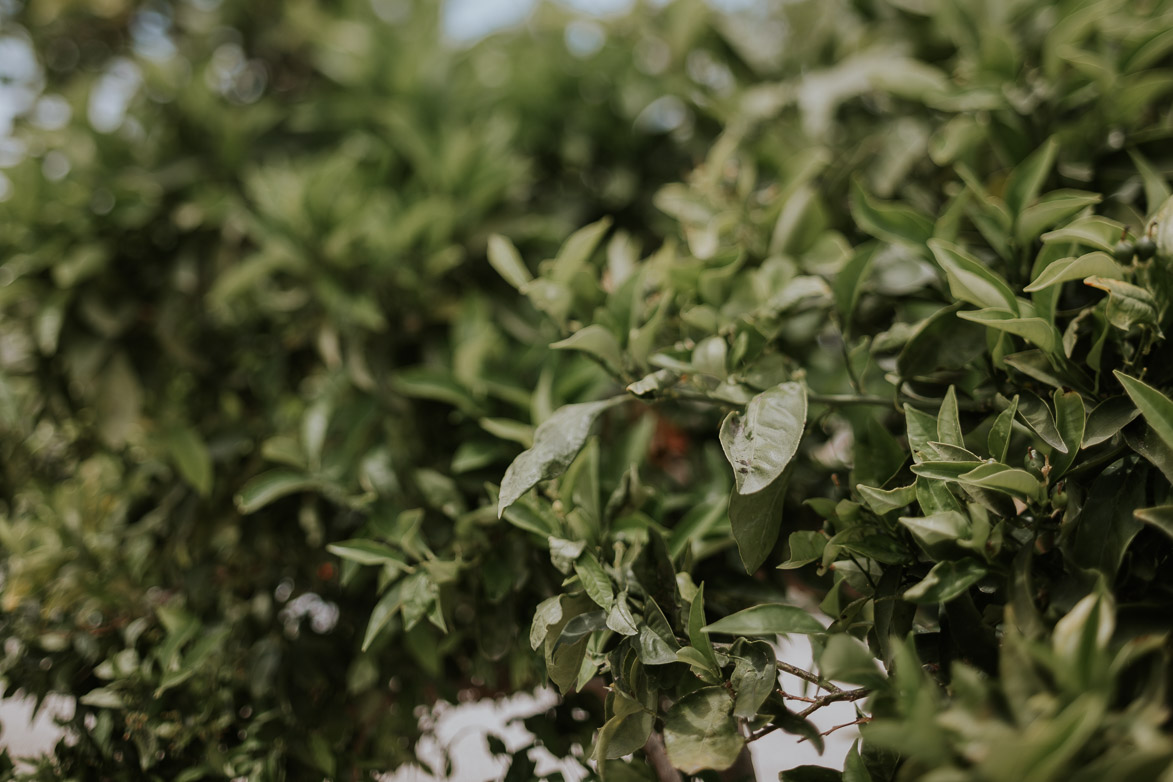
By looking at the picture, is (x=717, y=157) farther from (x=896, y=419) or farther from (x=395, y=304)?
(x=395, y=304)

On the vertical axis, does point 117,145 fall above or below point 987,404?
below

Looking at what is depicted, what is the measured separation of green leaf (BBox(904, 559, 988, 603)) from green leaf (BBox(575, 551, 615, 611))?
0.24 metres

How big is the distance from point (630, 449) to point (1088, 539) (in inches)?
18.1

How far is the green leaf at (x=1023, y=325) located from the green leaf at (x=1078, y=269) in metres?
0.03

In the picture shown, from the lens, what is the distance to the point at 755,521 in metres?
0.63

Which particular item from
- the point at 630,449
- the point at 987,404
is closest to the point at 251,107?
the point at 630,449

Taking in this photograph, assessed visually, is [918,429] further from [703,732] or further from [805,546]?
[703,732]

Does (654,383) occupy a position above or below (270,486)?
above

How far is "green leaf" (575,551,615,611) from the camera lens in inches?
24.6

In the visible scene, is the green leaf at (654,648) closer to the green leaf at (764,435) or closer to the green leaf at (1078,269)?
the green leaf at (764,435)

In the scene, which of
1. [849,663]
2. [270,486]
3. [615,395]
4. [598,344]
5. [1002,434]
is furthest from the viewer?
[615,395]

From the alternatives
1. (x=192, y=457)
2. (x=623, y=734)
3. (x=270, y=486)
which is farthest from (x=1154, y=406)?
(x=192, y=457)

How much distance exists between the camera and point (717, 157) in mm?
999

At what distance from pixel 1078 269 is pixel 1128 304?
0.05 meters
